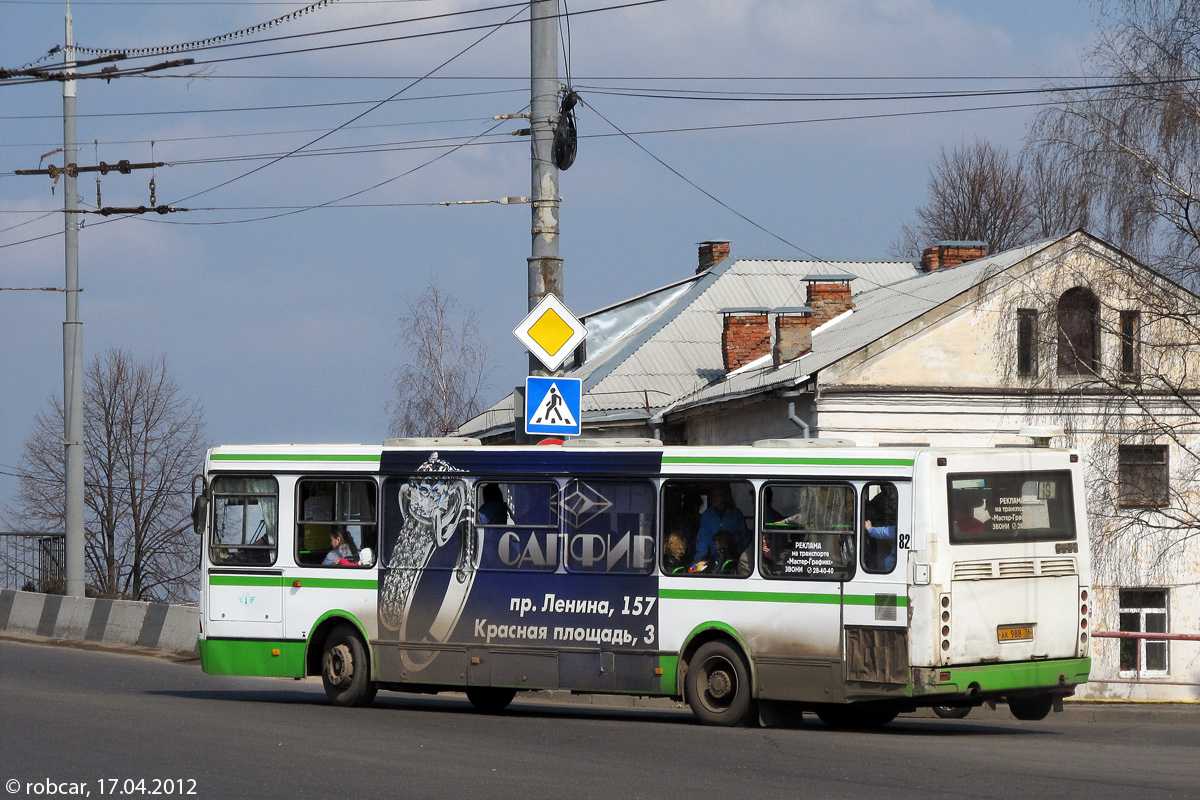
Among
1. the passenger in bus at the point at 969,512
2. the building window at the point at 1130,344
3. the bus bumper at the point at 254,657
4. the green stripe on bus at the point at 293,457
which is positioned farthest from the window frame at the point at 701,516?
the building window at the point at 1130,344

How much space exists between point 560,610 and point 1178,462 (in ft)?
58.6

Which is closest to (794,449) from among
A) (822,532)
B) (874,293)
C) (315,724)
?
(822,532)

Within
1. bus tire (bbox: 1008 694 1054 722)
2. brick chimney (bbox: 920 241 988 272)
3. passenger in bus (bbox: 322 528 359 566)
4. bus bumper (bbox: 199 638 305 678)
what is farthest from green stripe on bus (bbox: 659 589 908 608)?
brick chimney (bbox: 920 241 988 272)

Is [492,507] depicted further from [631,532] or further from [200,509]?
[200,509]

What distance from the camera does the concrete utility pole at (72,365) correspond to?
85.4ft

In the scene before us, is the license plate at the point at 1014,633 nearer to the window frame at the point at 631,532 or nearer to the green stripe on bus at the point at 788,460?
the green stripe on bus at the point at 788,460

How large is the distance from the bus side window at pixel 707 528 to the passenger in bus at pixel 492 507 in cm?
179

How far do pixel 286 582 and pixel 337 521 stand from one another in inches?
33.6

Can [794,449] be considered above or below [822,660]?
above

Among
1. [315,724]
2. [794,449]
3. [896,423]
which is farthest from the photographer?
[896,423]

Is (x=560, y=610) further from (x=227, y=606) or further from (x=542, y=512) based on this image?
(x=227, y=606)

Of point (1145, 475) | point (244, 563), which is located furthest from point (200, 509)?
point (1145, 475)

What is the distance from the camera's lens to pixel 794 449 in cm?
1430

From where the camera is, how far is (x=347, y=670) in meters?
15.8
